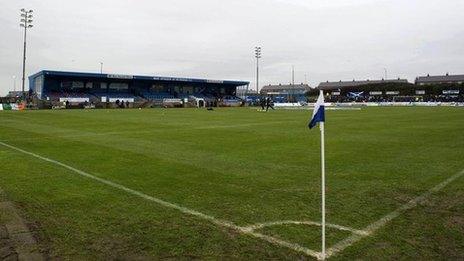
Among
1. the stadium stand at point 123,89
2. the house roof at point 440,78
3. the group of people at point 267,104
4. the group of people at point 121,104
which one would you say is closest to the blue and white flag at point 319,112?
the group of people at point 267,104

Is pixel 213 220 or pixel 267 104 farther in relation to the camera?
pixel 267 104

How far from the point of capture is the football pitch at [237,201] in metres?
5.77

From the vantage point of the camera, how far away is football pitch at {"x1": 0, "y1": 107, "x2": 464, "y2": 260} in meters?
5.77

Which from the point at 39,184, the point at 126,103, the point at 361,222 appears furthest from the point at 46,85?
the point at 361,222

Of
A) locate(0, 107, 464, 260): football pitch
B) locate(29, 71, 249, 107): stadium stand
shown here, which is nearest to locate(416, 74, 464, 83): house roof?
locate(29, 71, 249, 107): stadium stand

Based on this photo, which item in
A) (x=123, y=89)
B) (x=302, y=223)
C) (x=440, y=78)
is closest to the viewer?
(x=302, y=223)

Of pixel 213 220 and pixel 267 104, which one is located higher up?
pixel 267 104

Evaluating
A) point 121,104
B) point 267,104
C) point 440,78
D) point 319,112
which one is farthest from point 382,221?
point 440,78

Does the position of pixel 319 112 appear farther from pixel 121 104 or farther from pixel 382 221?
pixel 121 104

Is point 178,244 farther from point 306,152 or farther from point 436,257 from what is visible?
point 306,152

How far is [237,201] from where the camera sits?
809 cm

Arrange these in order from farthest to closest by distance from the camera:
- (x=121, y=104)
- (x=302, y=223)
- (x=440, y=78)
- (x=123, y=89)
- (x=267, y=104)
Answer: (x=440, y=78), (x=123, y=89), (x=121, y=104), (x=267, y=104), (x=302, y=223)

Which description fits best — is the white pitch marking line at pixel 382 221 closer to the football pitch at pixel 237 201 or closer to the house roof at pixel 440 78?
the football pitch at pixel 237 201

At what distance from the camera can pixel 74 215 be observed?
7172mm
